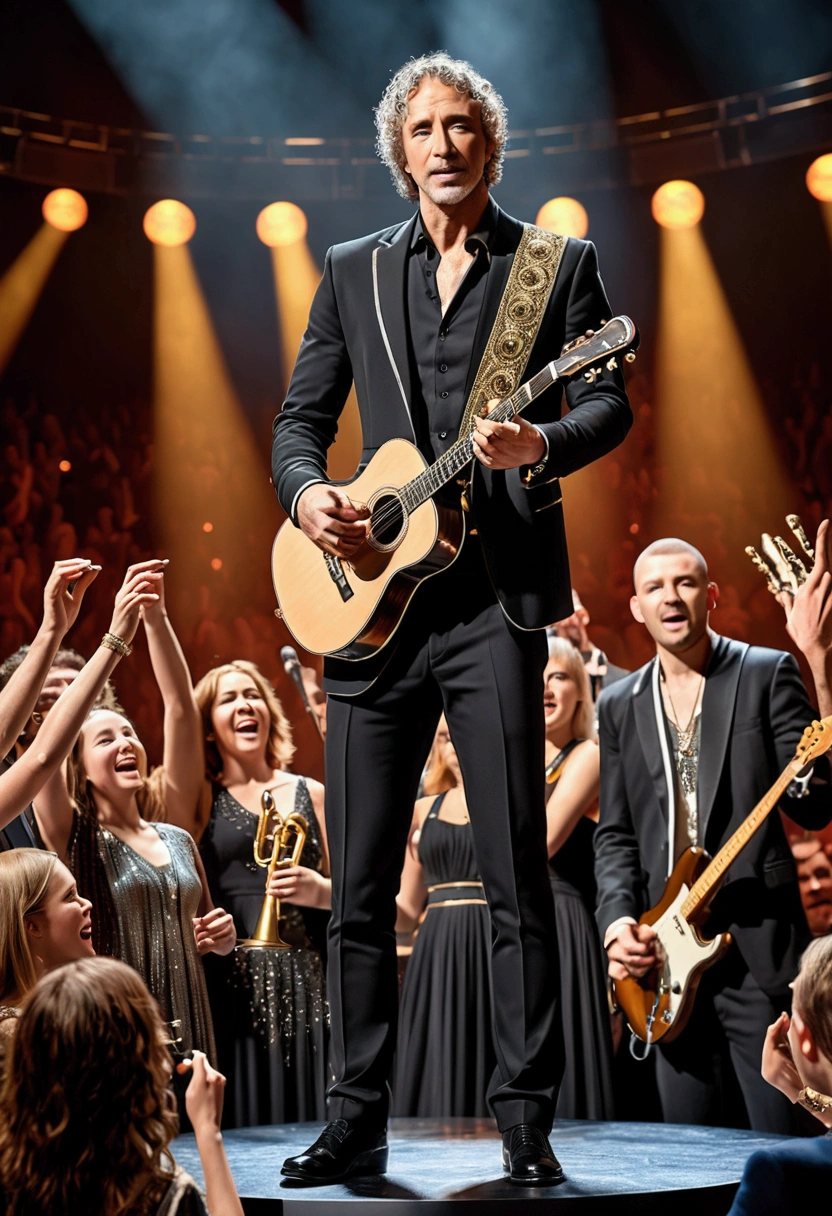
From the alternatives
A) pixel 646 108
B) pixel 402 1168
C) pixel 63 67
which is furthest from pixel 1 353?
pixel 402 1168

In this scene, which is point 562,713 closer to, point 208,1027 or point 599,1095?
point 599,1095

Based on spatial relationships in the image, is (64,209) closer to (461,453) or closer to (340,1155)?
(461,453)

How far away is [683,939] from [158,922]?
1.57 meters

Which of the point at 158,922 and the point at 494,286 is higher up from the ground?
the point at 494,286

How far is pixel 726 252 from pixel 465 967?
5409 mm

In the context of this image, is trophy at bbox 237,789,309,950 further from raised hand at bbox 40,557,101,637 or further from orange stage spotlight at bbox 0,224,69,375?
orange stage spotlight at bbox 0,224,69,375

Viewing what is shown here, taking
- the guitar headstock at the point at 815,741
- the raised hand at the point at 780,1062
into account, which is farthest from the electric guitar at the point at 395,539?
the guitar headstock at the point at 815,741

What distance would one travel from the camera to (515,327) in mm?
2537

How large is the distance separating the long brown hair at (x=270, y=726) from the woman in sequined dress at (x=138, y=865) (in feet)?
1.85

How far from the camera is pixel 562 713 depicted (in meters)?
4.73

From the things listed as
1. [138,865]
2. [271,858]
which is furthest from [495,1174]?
[271,858]

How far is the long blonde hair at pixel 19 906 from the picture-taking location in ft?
7.75

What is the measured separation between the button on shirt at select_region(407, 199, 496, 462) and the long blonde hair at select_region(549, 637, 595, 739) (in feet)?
7.50

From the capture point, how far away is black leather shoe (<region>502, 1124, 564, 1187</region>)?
231cm
